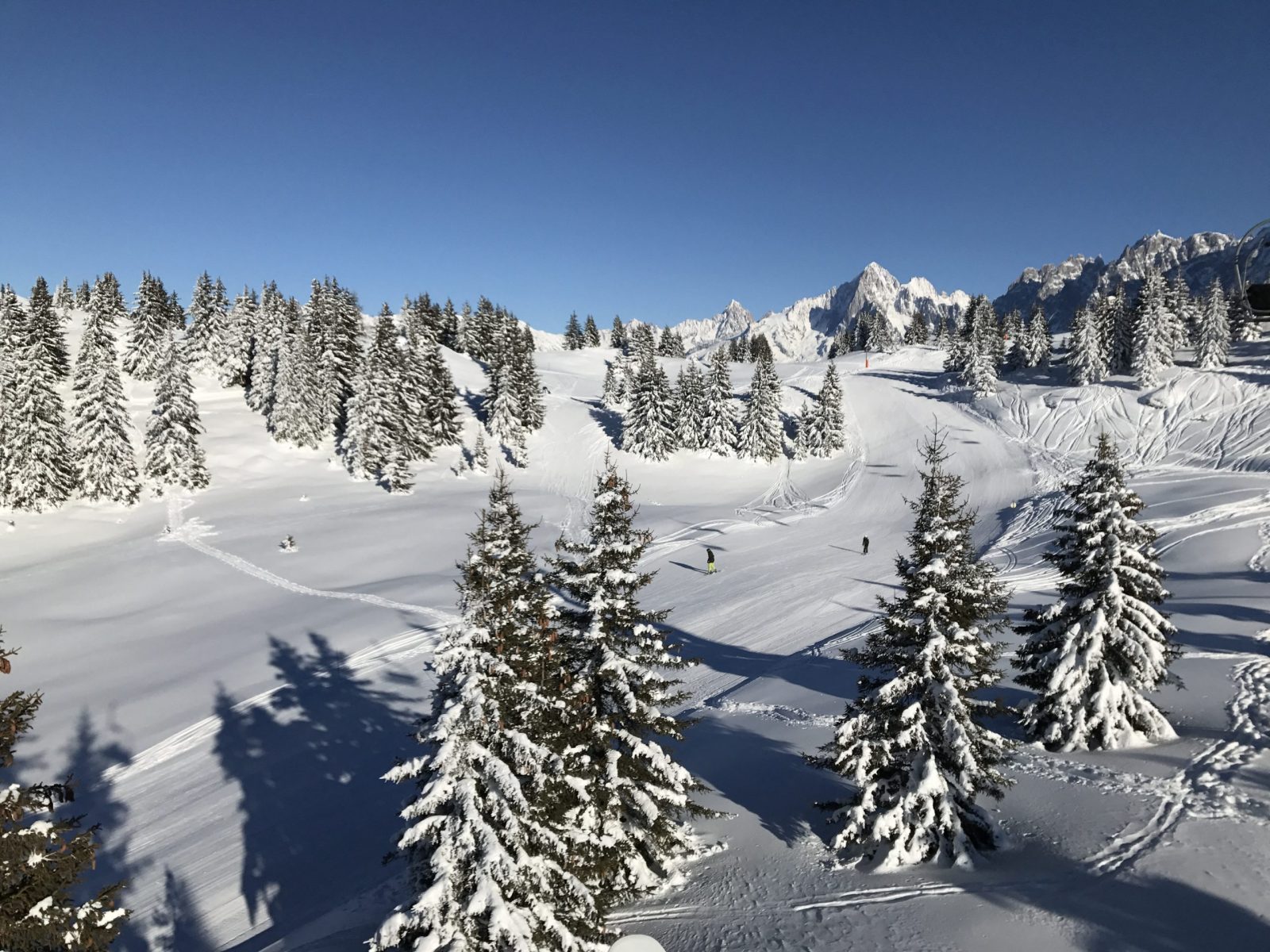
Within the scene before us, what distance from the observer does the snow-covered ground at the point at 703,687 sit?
10.7 metres

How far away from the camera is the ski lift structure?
8242 millimetres

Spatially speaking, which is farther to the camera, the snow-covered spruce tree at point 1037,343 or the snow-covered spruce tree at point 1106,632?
the snow-covered spruce tree at point 1037,343

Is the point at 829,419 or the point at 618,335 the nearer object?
the point at 829,419

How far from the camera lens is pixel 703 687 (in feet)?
76.9

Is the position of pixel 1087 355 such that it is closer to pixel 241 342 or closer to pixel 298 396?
pixel 298 396

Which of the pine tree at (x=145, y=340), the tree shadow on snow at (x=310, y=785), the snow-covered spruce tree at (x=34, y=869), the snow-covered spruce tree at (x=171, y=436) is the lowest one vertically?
the tree shadow on snow at (x=310, y=785)

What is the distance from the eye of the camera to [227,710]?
2288 cm

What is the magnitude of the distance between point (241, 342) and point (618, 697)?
81181mm

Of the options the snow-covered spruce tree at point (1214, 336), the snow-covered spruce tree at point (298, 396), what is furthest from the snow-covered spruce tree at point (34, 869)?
the snow-covered spruce tree at point (1214, 336)

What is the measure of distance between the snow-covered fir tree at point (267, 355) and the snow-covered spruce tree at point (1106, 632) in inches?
2513

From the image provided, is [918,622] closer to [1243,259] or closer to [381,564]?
[1243,259]

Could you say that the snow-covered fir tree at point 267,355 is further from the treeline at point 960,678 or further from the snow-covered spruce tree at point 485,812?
the treeline at point 960,678

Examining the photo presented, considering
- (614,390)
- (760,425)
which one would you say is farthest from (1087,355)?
(614,390)

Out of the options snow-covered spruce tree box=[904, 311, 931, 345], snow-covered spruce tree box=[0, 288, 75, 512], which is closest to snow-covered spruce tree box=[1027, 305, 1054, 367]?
snow-covered spruce tree box=[904, 311, 931, 345]
